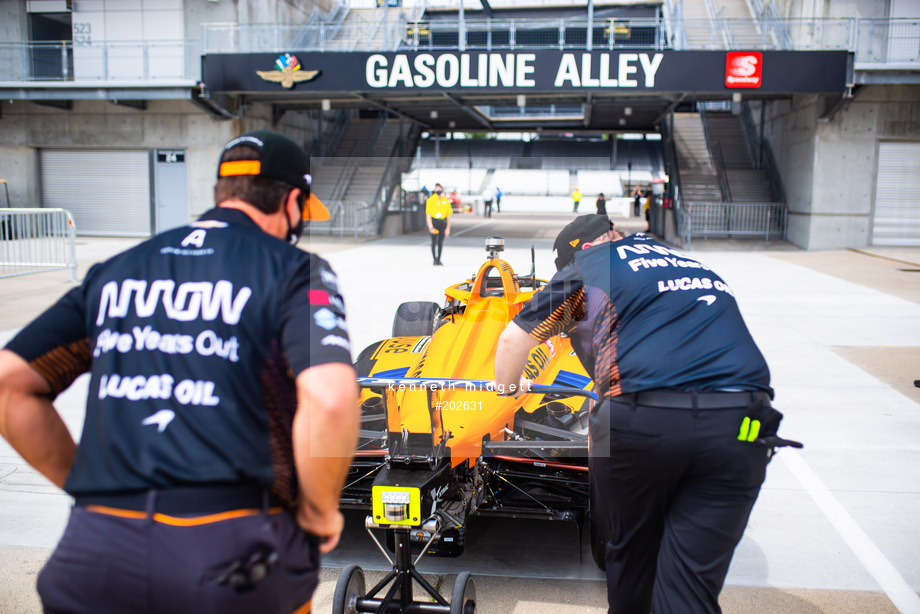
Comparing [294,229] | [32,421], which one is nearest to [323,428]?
[294,229]

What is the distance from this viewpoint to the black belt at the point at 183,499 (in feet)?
5.74

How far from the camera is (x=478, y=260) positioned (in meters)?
19.8

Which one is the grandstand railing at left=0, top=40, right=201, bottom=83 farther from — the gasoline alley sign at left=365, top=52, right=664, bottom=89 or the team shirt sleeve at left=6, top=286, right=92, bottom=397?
the team shirt sleeve at left=6, top=286, right=92, bottom=397

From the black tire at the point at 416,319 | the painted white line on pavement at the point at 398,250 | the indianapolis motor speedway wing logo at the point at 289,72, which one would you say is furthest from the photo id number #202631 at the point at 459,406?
the indianapolis motor speedway wing logo at the point at 289,72

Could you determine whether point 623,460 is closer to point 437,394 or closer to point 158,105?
point 437,394

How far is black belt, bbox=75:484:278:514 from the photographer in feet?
5.74

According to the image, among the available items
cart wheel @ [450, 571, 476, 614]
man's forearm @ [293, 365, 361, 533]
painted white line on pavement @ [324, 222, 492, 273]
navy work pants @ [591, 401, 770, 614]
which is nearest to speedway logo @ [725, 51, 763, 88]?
painted white line on pavement @ [324, 222, 492, 273]

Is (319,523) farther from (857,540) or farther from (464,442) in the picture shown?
(857,540)

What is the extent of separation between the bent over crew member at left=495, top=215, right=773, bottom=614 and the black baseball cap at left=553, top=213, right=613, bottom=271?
0.81 feet

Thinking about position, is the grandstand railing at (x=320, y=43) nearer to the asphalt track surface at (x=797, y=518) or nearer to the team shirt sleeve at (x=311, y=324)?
the asphalt track surface at (x=797, y=518)

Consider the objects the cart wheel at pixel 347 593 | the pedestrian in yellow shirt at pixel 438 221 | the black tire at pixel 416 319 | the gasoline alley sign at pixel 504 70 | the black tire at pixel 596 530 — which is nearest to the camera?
the cart wheel at pixel 347 593

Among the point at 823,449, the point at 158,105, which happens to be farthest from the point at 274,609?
the point at 158,105

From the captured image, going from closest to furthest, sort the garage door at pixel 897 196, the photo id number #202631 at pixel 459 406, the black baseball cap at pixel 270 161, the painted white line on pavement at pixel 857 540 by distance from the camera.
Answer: the black baseball cap at pixel 270 161 < the painted white line on pavement at pixel 857 540 < the photo id number #202631 at pixel 459 406 < the garage door at pixel 897 196

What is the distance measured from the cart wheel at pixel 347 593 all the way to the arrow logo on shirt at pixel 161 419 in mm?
1865
